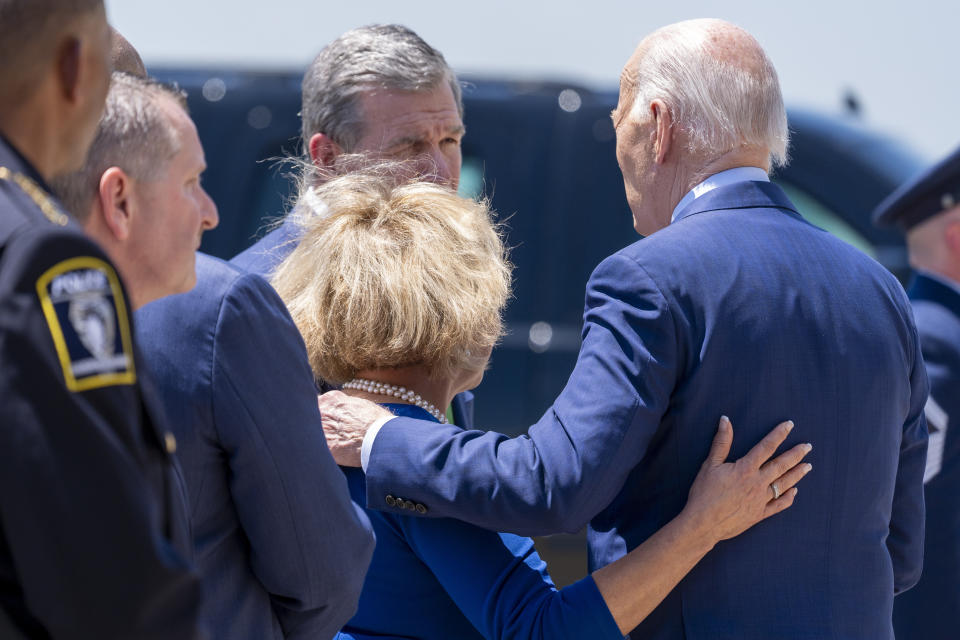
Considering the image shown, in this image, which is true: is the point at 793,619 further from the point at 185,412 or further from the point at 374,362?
the point at 185,412

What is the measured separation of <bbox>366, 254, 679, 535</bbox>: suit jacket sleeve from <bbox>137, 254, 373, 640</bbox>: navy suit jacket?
0.50 ft

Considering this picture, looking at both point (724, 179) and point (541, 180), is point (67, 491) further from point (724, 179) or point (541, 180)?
point (541, 180)

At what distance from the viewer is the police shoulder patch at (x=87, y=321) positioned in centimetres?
96

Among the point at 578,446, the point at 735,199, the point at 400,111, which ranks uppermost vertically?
the point at 735,199

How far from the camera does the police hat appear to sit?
3248 mm

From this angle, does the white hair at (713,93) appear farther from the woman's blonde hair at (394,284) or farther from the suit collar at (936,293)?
the suit collar at (936,293)

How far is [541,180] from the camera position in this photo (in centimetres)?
465

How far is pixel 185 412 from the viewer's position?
1544mm

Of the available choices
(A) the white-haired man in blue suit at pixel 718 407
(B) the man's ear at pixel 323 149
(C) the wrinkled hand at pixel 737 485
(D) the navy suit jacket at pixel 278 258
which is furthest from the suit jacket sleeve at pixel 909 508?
(B) the man's ear at pixel 323 149

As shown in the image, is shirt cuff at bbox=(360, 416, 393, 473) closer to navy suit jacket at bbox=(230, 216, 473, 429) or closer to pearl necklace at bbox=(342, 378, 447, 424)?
pearl necklace at bbox=(342, 378, 447, 424)

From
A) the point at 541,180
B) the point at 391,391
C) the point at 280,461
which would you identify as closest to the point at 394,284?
the point at 391,391

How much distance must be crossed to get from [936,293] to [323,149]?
170cm

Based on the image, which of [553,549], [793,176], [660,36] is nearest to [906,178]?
[793,176]

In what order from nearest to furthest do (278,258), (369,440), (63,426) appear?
1. (63,426)
2. (369,440)
3. (278,258)
